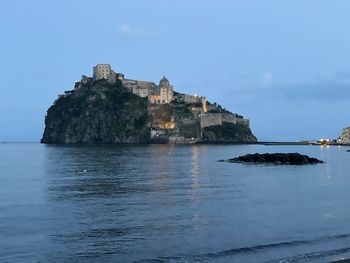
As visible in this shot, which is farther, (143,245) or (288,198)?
(288,198)

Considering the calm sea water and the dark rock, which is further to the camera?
the dark rock

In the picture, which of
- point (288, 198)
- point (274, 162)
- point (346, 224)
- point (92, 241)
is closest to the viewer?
point (92, 241)

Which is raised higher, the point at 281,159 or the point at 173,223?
the point at 281,159

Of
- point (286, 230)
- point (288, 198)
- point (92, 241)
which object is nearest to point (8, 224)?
point (92, 241)

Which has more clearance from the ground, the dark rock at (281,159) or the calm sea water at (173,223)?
the dark rock at (281,159)

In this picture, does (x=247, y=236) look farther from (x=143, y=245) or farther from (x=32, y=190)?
(x=32, y=190)

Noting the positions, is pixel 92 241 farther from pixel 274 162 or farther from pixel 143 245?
pixel 274 162

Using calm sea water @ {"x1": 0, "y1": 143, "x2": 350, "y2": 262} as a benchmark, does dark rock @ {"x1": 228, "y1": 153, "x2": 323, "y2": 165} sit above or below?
above

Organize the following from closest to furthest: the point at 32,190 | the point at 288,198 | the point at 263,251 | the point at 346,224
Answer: the point at 263,251, the point at 346,224, the point at 288,198, the point at 32,190

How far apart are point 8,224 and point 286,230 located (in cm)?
1282

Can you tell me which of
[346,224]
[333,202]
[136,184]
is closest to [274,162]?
[136,184]

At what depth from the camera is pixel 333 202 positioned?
3069cm

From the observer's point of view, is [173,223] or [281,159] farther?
[281,159]

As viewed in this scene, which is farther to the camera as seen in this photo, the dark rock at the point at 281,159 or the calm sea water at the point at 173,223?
the dark rock at the point at 281,159
